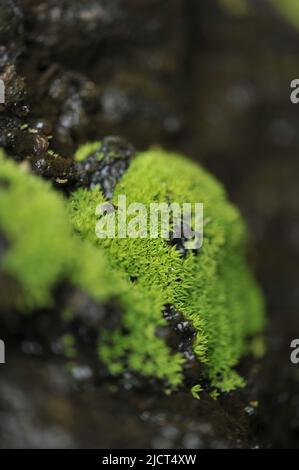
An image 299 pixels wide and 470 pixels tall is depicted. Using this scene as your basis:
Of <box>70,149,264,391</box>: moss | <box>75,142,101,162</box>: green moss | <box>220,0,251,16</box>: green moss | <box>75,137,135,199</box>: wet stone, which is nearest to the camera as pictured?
<box>70,149,264,391</box>: moss

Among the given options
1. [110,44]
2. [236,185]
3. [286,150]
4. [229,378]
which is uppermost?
[110,44]

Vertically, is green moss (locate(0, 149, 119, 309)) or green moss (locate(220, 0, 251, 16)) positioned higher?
green moss (locate(220, 0, 251, 16))

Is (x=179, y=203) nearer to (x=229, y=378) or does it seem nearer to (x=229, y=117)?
(x=229, y=378)

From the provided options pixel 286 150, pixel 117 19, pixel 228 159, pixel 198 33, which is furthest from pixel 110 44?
pixel 286 150

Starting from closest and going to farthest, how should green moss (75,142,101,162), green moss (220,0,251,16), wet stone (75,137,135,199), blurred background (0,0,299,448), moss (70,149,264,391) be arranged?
blurred background (0,0,299,448)
moss (70,149,264,391)
wet stone (75,137,135,199)
green moss (75,142,101,162)
green moss (220,0,251,16)

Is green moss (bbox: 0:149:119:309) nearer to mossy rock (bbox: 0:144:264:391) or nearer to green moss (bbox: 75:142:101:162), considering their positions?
mossy rock (bbox: 0:144:264:391)

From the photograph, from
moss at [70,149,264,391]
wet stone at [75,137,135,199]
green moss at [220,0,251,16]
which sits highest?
green moss at [220,0,251,16]

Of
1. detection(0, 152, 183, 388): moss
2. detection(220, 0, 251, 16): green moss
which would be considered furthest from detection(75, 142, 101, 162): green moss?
detection(220, 0, 251, 16): green moss
